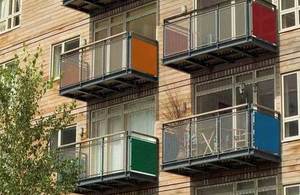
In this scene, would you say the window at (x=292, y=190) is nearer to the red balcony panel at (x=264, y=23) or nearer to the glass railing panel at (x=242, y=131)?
the glass railing panel at (x=242, y=131)

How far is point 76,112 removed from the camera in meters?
31.8

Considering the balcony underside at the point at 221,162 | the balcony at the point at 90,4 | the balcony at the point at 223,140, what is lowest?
the balcony underside at the point at 221,162

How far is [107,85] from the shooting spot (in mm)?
29828

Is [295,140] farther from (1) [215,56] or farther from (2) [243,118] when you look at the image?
(1) [215,56]

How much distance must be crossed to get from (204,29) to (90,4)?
625 centimetres

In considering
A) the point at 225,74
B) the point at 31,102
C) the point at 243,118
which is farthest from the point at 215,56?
the point at 31,102

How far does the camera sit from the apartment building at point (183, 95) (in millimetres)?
25158

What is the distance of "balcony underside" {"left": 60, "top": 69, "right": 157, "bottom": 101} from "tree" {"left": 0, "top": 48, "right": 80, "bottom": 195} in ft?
7.71

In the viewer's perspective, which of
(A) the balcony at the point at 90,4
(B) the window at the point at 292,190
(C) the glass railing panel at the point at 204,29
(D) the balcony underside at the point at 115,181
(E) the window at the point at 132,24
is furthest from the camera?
(A) the balcony at the point at 90,4

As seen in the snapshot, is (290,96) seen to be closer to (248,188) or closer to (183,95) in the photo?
(248,188)

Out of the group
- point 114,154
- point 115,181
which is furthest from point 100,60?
point 115,181

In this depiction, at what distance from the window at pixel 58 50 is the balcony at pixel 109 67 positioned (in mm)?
1775

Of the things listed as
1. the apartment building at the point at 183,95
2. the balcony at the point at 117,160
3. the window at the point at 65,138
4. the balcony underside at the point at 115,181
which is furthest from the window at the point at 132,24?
the balcony underside at the point at 115,181

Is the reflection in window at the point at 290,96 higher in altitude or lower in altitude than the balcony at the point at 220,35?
lower
